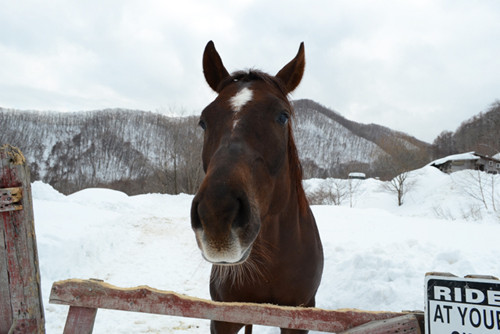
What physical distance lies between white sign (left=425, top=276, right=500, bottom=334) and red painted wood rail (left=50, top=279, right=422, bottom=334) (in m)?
0.12

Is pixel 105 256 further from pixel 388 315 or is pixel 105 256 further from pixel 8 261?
pixel 388 315

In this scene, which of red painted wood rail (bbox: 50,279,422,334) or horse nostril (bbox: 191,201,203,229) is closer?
horse nostril (bbox: 191,201,203,229)

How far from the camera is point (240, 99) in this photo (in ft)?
5.90

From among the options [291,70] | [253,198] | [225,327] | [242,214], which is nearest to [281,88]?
[291,70]

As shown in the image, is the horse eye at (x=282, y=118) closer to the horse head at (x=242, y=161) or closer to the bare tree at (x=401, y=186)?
the horse head at (x=242, y=161)

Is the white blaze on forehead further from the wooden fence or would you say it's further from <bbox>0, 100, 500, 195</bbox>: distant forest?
<bbox>0, 100, 500, 195</bbox>: distant forest

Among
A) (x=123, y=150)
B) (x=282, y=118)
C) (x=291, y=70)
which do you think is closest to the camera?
(x=282, y=118)

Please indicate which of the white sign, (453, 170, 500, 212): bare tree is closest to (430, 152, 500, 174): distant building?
(453, 170, 500, 212): bare tree

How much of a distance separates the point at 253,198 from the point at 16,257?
1.89 meters

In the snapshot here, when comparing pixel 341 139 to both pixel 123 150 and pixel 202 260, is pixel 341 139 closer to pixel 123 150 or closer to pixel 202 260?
pixel 123 150

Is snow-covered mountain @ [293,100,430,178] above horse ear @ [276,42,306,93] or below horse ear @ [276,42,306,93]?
above

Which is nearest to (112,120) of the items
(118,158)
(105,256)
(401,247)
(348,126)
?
(118,158)

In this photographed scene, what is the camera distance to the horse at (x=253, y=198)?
1.24 m

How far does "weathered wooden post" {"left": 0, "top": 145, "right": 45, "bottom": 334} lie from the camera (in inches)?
75.2
